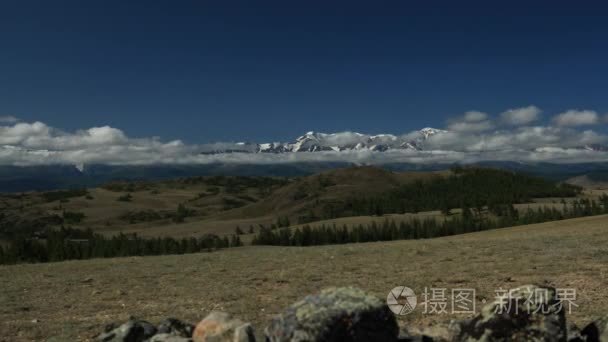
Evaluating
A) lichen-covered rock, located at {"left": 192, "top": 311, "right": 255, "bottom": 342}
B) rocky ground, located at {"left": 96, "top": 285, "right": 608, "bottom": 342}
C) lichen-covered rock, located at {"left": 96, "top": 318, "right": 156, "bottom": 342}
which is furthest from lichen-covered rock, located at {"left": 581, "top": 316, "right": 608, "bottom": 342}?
lichen-covered rock, located at {"left": 96, "top": 318, "right": 156, "bottom": 342}

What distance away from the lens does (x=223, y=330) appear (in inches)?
533

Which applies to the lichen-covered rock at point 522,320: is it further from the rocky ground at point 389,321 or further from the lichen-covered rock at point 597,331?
the lichen-covered rock at point 597,331

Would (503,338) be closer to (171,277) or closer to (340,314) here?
(340,314)

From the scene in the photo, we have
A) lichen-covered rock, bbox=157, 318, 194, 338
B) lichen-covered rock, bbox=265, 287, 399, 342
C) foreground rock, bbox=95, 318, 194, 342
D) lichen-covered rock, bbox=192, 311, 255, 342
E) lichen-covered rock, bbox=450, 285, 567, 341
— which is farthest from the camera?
lichen-covered rock, bbox=157, 318, 194, 338

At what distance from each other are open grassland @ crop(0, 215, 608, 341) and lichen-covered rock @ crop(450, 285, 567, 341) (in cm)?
654

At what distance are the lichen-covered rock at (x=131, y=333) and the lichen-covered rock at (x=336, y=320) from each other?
4.55 metres

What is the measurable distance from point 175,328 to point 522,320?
31.7 ft

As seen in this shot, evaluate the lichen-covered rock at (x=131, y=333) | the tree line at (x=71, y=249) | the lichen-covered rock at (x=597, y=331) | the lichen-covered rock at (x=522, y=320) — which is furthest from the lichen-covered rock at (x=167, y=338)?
the tree line at (x=71, y=249)

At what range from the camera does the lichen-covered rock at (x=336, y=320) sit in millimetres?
11672

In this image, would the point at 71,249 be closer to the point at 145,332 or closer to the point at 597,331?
the point at 145,332

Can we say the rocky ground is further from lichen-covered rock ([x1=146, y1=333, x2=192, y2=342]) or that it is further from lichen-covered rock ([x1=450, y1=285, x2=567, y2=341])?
lichen-covered rock ([x1=146, y1=333, x2=192, y2=342])

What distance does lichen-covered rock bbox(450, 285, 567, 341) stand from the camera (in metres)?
11.9

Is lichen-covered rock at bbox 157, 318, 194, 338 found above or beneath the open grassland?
above

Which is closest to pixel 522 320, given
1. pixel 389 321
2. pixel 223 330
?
pixel 389 321
